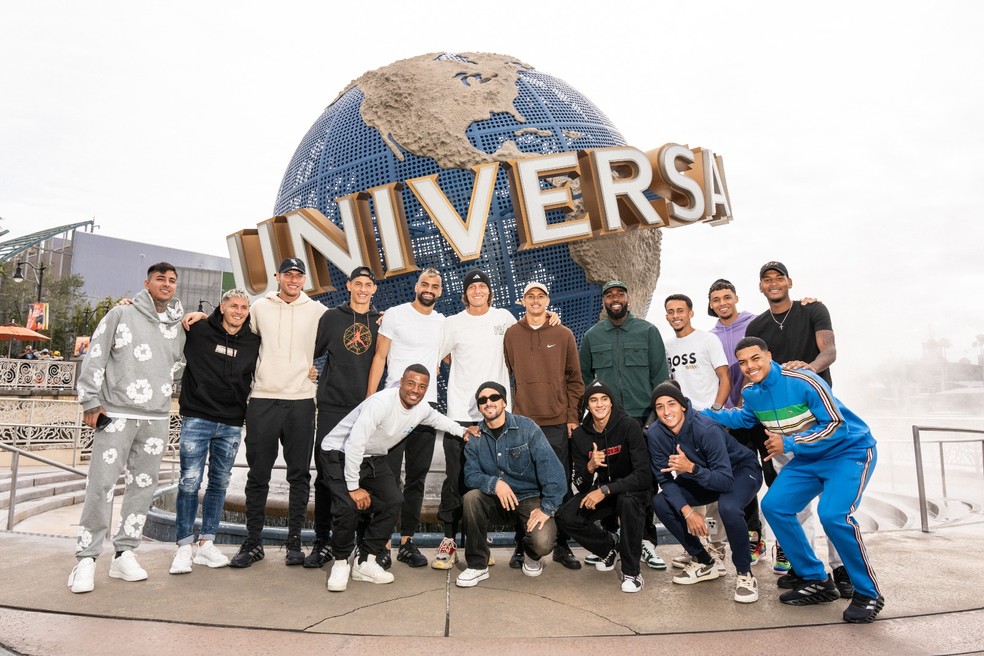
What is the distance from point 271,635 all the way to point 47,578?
6.42 ft

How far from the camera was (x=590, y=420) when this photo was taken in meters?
4.04

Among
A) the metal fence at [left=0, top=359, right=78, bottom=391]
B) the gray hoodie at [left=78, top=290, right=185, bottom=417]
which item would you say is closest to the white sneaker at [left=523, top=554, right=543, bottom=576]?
the gray hoodie at [left=78, top=290, right=185, bottom=417]

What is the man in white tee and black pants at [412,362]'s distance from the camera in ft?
13.4

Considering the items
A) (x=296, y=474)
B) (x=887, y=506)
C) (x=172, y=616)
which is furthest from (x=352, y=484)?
(x=887, y=506)

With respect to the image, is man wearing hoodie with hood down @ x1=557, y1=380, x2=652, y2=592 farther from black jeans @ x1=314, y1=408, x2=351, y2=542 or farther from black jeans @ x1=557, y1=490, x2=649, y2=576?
black jeans @ x1=314, y1=408, x2=351, y2=542

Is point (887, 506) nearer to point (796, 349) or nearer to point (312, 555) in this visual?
point (796, 349)

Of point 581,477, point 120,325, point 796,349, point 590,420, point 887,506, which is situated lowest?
point 887,506

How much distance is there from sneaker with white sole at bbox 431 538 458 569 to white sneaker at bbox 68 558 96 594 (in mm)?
2061

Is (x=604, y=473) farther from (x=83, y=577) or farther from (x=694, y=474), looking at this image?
(x=83, y=577)

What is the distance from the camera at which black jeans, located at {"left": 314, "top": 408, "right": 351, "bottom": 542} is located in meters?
4.04

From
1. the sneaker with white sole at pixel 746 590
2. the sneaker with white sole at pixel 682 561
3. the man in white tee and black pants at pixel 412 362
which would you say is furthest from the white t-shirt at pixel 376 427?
the sneaker with white sole at pixel 746 590

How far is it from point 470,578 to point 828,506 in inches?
83.2

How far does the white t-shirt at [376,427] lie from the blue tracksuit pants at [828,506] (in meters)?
2.01

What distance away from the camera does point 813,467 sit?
342 centimetres
